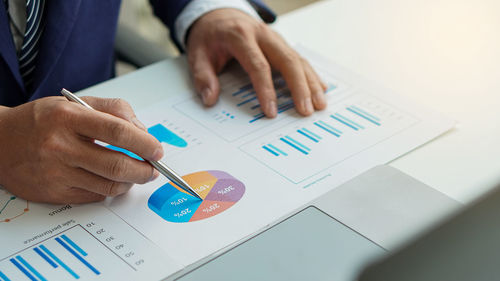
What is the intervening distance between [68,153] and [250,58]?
1.29 ft

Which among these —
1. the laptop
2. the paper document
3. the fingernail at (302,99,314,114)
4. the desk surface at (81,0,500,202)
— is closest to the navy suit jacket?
the desk surface at (81,0,500,202)

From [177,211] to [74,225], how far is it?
0.12 m

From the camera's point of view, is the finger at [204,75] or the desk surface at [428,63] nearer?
the desk surface at [428,63]

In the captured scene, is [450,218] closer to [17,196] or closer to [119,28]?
[17,196]

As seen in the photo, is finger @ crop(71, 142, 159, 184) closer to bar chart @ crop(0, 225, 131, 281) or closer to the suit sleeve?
bar chart @ crop(0, 225, 131, 281)

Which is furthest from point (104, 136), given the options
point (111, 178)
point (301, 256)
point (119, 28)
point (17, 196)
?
point (119, 28)

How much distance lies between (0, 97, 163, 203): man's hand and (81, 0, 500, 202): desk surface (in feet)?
0.77

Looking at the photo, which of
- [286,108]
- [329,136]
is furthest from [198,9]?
[329,136]

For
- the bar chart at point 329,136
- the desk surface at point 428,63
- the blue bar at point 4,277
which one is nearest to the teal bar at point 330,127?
the bar chart at point 329,136

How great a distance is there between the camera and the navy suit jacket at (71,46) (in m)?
0.90

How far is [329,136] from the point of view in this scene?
82cm

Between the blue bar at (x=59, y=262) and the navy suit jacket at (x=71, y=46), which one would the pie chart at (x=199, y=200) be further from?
the navy suit jacket at (x=71, y=46)

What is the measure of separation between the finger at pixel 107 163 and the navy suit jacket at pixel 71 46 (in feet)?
1.10

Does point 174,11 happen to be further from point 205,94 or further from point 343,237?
Result: point 343,237
